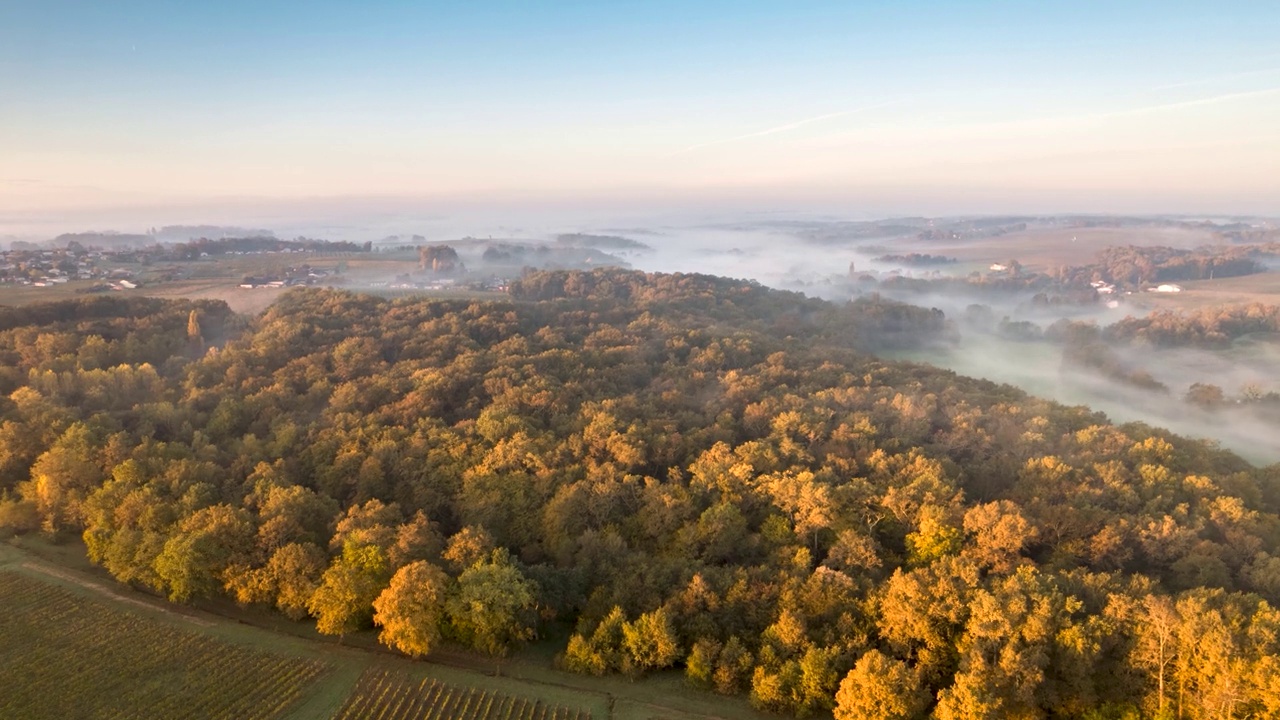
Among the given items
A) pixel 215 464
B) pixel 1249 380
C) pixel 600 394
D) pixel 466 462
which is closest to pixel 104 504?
pixel 215 464

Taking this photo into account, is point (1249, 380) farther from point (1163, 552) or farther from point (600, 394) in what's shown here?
point (600, 394)

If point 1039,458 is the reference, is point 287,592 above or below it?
below

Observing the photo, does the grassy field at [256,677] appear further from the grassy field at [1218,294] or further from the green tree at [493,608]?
the grassy field at [1218,294]

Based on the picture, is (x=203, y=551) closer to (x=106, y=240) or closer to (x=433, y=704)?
(x=433, y=704)

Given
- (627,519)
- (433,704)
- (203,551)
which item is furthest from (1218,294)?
(203,551)

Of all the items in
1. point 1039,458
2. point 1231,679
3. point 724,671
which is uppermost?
point 1039,458

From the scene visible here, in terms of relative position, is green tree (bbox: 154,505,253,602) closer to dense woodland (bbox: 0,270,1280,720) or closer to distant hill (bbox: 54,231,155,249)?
dense woodland (bbox: 0,270,1280,720)

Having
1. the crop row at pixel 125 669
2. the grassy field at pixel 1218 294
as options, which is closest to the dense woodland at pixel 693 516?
the crop row at pixel 125 669
